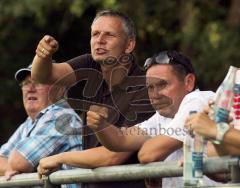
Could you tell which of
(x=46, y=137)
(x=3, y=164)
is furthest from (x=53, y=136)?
(x=3, y=164)

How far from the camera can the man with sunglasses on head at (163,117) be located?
561 cm

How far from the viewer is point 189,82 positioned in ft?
20.1

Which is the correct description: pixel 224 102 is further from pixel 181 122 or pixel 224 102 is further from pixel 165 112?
pixel 165 112

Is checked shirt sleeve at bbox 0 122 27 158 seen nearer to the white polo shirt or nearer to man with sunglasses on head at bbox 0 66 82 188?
man with sunglasses on head at bbox 0 66 82 188

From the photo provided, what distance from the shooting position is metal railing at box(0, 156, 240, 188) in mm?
4945

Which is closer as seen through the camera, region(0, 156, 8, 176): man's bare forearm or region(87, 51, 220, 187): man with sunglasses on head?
region(87, 51, 220, 187): man with sunglasses on head

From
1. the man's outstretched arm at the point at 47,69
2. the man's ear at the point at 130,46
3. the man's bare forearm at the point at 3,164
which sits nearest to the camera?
the man's outstretched arm at the point at 47,69

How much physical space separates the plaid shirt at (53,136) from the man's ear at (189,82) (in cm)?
101

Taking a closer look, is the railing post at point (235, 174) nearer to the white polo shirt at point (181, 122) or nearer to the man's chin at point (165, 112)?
the white polo shirt at point (181, 122)

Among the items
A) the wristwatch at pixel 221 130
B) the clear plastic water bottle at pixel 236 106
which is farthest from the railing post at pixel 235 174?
the clear plastic water bottle at pixel 236 106

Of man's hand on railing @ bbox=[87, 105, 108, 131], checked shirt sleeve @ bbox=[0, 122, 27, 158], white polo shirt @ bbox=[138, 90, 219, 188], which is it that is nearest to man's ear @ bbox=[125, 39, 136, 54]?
white polo shirt @ bbox=[138, 90, 219, 188]

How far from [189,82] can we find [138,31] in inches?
405

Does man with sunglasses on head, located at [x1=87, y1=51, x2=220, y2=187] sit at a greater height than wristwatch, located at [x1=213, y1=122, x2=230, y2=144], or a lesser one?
greater

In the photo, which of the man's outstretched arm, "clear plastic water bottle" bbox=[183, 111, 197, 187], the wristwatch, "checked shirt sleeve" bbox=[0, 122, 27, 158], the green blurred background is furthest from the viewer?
the green blurred background
